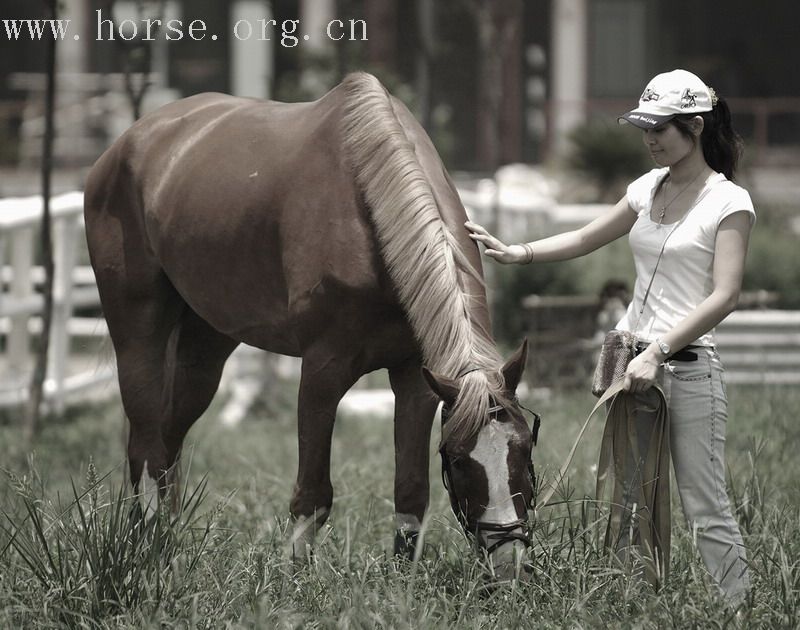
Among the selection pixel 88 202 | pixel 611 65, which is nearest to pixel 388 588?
pixel 88 202

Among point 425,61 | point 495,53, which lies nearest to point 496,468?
point 495,53

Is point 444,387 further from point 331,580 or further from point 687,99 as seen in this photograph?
point 687,99

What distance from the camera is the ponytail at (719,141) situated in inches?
170

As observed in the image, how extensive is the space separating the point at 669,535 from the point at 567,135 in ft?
46.8

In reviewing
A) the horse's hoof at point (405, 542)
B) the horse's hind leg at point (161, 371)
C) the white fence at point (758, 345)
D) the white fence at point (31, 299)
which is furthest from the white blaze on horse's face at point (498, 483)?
the white fence at point (758, 345)

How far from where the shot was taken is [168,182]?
5.64 m

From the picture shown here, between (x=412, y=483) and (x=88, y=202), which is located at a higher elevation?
(x=88, y=202)

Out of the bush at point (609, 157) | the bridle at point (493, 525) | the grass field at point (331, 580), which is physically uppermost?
the bridle at point (493, 525)

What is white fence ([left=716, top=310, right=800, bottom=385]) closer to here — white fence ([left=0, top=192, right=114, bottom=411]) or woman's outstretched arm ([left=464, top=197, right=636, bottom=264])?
white fence ([left=0, top=192, right=114, bottom=411])

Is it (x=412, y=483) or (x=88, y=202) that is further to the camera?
(x=88, y=202)

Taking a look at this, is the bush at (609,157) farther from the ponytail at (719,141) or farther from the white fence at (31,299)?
the ponytail at (719,141)

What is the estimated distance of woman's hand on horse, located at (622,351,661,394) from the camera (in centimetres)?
420

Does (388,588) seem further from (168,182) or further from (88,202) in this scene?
(88,202)

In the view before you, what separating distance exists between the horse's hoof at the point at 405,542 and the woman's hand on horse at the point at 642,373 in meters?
1.01
